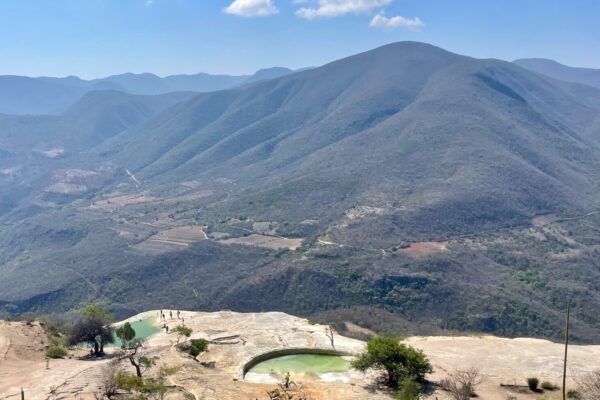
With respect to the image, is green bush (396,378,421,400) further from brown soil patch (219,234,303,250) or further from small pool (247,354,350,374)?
brown soil patch (219,234,303,250)

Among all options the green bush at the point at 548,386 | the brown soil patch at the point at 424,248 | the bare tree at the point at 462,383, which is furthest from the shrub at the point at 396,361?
the brown soil patch at the point at 424,248

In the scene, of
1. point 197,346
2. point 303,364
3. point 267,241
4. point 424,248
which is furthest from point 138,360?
point 267,241

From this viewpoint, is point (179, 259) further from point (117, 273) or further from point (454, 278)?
point (454, 278)

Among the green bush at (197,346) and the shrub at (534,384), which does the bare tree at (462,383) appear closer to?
the shrub at (534,384)

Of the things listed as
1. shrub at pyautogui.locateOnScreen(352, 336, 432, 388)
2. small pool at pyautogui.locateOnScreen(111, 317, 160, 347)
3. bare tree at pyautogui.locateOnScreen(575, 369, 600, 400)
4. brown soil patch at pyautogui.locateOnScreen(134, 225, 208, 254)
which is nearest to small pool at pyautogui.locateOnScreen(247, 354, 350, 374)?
shrub at pyautogui.locateOnScreen(352, 336, 432, 388)

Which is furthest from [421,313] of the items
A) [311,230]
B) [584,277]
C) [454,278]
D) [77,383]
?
[77,383]

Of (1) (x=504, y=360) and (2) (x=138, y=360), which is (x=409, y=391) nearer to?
(1) (x=504, y=360)
